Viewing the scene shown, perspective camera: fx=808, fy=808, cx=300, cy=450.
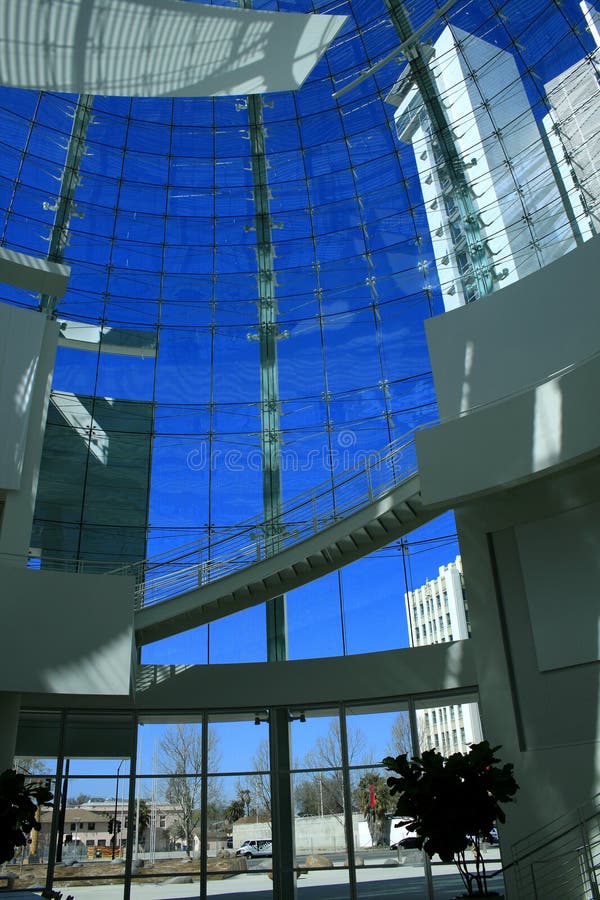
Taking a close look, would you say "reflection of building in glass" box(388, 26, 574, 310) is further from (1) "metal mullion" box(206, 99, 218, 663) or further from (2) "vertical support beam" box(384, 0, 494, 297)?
(1) "metal mullion" box(206, 99, 218, 663)

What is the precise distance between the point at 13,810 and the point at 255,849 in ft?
25.3

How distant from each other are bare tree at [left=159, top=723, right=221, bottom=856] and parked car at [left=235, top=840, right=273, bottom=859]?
131cm

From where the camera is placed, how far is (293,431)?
26906 millimetres

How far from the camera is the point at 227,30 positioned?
21.4 metres

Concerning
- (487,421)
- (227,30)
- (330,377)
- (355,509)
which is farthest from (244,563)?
(227,30)

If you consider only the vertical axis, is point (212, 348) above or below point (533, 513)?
above

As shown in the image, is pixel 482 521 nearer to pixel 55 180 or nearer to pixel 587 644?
pixel 587 644

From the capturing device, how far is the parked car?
67.9 ft

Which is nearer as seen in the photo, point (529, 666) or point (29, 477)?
point (529, 666)

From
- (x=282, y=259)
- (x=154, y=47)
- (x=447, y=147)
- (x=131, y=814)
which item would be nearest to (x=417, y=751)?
(x=131, y=814)

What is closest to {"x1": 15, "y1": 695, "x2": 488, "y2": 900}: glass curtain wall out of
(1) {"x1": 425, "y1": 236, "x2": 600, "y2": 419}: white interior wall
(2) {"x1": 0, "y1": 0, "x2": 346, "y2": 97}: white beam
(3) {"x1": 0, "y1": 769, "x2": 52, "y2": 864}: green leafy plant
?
(3) {"x1": 0, "y1": 769, "x2": 52, "y2": 864}: green leafy plant

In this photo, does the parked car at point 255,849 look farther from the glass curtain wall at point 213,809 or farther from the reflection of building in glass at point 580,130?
the reflection of building in glass at point 580,130

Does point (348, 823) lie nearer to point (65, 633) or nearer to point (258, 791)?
point (258, 791)

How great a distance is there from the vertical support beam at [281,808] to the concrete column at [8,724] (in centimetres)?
674
